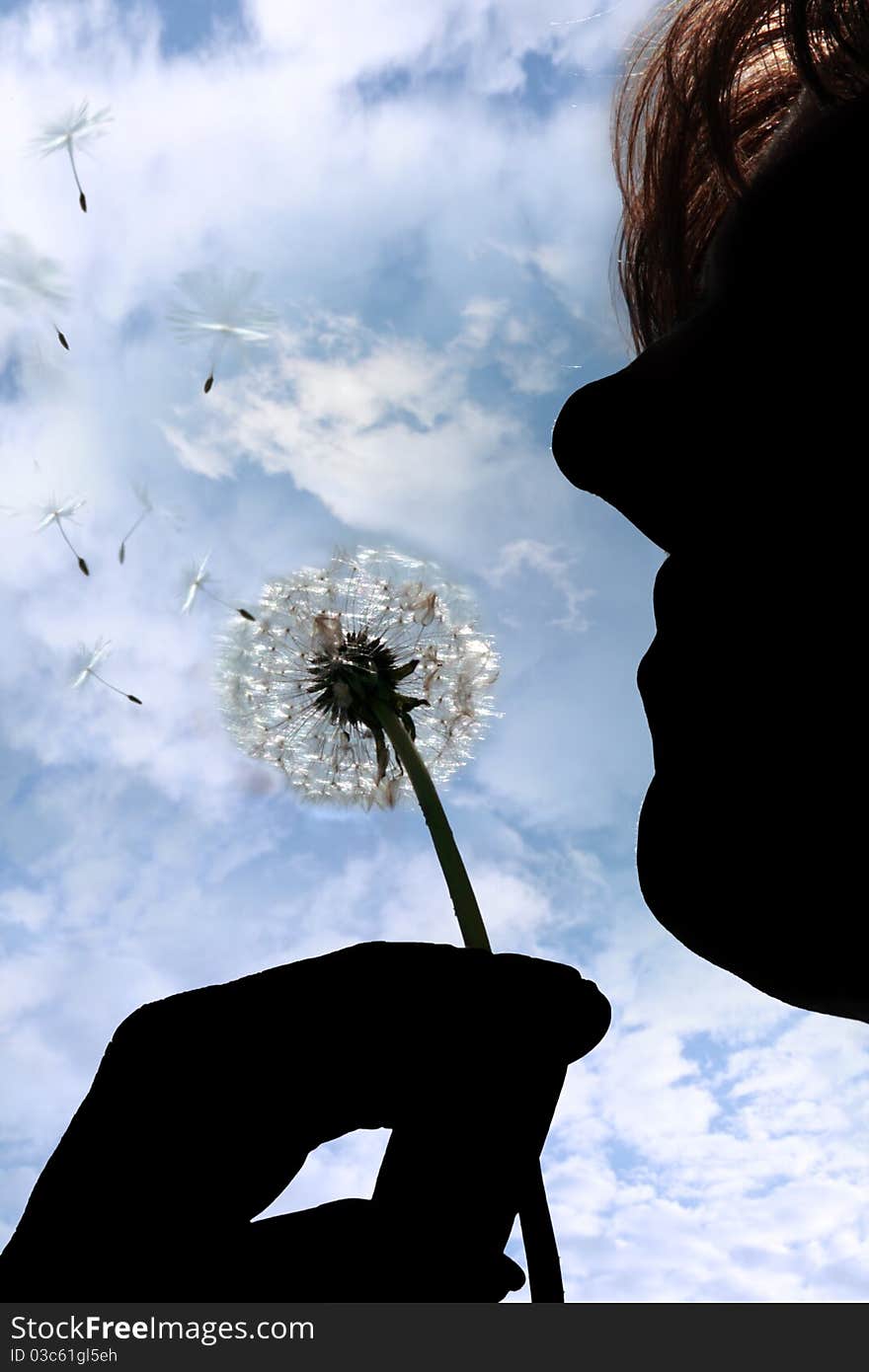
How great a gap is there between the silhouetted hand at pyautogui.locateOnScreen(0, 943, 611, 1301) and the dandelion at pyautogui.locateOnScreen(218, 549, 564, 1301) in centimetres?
108

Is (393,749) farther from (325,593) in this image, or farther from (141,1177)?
(141,1177)

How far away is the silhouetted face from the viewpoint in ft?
2.87

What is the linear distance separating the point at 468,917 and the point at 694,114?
45.2 inches

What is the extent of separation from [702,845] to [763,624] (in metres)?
0.21

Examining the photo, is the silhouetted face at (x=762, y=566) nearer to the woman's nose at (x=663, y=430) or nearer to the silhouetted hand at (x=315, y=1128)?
the woman's nose at (x=663, y=430)

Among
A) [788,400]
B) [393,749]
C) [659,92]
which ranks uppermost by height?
[659,92]

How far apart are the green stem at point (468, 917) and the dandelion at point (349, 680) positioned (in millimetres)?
101

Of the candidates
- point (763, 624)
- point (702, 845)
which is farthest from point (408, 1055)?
point (763, 624)

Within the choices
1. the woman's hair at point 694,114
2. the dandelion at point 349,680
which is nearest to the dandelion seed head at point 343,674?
the dandelion at point 349,680

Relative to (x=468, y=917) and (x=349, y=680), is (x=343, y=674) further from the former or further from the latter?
(x=468, y=917)

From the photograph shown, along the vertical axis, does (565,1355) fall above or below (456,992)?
below

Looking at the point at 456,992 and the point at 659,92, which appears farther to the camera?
the point at 659,92

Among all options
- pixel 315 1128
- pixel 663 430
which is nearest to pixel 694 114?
pixel 663 430

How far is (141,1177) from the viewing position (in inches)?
29.1
